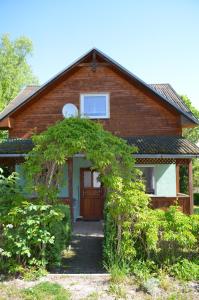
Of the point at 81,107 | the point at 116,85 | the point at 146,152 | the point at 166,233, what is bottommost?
the point at 166,233

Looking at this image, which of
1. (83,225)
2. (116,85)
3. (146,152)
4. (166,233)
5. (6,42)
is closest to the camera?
(166,233)

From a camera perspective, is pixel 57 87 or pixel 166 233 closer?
pixel 166 233

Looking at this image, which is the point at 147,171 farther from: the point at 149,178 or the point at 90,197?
the point at 90,197

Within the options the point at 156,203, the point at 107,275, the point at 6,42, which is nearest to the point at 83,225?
the point at 156,203

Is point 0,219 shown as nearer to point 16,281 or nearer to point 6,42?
point 16,281

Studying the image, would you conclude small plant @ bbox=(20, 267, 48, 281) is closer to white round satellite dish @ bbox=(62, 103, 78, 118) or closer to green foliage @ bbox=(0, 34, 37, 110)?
white round satellite dish @ bbox=(62, 103, 78, 118)

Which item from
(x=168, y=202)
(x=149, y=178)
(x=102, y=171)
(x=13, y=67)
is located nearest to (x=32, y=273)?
(x=102, y=171)

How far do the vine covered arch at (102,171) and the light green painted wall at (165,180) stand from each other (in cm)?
770

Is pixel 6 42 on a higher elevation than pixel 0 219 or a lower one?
higher

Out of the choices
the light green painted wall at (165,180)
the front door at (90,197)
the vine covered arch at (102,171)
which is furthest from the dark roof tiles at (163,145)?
the vine covered arch at (102,171)

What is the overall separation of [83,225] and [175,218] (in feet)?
24.1

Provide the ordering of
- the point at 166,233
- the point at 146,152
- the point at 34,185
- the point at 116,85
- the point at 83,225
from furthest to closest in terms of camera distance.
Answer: the point at 116,85
the point at 83,225
the point at 146,152
the point at 34,185
the point at 166,233

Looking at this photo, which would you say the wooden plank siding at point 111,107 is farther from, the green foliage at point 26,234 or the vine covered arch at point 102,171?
the green foliage at point 26,234

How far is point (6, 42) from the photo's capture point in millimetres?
37094
